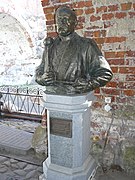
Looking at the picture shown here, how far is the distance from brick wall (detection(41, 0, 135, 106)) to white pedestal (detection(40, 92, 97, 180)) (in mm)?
704

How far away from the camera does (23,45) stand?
22.2 ft

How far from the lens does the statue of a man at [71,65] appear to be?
6.73 ft

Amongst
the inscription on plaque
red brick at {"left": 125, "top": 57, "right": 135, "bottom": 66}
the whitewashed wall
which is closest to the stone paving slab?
the inscription on plaque

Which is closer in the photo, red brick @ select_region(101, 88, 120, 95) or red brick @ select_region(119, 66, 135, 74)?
red brick @ select_region(119, 66, 135, 74)

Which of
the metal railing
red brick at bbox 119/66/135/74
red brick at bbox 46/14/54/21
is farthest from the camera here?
the metal railing

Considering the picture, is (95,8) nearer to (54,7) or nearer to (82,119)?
(54,7)

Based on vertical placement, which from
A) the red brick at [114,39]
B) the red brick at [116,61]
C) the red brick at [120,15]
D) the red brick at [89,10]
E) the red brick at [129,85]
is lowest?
the red brick at [129,85]

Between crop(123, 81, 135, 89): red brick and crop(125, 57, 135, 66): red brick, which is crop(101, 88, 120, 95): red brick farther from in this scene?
crop(125, 57, 135, 66): red brick

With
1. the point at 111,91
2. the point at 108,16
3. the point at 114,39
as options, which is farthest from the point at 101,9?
the point at 111,91

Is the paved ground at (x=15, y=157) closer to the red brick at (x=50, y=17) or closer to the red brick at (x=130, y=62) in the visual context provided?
the red brick at (x=130, y=62)

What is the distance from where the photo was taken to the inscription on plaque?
7.06 feet

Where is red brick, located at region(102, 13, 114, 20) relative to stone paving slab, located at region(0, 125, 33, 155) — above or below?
above

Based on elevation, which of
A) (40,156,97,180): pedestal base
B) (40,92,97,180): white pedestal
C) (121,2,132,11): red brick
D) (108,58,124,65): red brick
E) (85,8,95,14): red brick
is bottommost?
(40,156,97,180): pedestal base

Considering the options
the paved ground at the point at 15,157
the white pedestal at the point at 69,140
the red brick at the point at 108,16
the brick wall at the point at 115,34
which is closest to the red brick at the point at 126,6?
the brick wall at the point at 115,34
